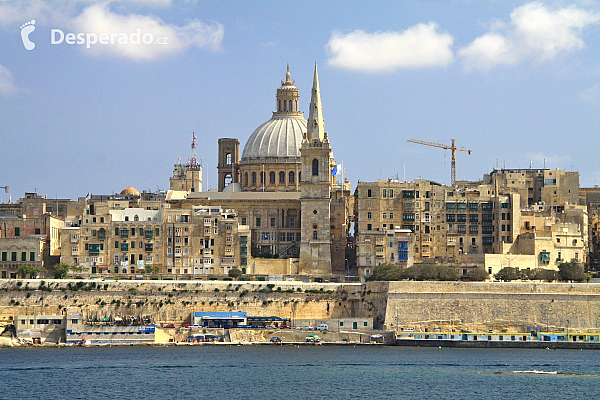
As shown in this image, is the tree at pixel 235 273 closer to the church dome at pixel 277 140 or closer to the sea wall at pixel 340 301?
the sea wall at pixel 340 301

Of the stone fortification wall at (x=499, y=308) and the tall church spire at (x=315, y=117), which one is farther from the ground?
the tall church spire at (x=315, y=117)

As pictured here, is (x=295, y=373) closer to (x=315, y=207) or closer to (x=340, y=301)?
(x=340, y=301)

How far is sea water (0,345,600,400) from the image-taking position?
216 ft

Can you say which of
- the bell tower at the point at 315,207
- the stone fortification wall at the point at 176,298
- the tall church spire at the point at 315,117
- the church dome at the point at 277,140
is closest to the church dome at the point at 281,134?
the church dome at the point at 277,140

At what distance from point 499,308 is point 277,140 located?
3147 centimetres

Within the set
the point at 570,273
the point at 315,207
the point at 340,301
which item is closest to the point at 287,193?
the point at 315,207

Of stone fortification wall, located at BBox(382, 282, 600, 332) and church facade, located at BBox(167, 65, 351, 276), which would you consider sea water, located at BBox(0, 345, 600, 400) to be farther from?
church facade, located at BBox(167, 65, 351, 276)

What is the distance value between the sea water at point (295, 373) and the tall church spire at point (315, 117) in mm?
24290

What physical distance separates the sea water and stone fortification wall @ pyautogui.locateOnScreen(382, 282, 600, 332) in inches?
186

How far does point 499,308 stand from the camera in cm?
8875

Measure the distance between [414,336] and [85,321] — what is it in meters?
21.4

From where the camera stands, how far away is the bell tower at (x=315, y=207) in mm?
100500

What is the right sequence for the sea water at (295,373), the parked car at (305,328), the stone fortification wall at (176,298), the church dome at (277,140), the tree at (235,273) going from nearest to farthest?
the sea water at (295,373), the parked car at (305,328), the stone fortification wall at (176,298), the tree at (235,273), the church dome at (277,140)

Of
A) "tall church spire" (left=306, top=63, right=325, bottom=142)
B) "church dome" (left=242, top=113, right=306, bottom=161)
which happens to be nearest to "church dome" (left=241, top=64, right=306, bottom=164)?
"church dome" (left=242, top=113, right=306, bottom=161)
